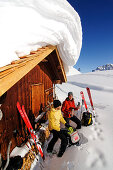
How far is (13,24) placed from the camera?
1.95 metres

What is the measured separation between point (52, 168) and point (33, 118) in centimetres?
210

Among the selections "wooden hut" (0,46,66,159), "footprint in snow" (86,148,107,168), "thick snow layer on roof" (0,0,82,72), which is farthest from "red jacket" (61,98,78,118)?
"thick snow layer on roof" (0,0,82,72)

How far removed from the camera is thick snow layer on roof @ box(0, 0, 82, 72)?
5.86 feet

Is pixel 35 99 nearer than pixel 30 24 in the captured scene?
No

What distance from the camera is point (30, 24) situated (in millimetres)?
2254

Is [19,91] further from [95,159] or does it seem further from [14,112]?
[95,159]

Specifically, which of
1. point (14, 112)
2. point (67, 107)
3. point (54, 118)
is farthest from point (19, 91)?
point (67, 107)

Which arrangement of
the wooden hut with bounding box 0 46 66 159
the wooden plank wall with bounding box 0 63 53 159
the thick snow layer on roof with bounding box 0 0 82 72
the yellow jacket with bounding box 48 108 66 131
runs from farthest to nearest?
the yellow jacket with bounding box 48 108 66 131 → the wooden plank wall with bounding box 0 63 53 159 → the thick snow layer on roof with bounding box 0 0 82 72 → the wooden hut with bounding box 0 46 66 159

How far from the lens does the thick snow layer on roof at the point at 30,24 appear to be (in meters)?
1.79

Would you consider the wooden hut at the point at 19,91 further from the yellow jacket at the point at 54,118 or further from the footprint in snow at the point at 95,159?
the footprint in snow at the point at 95,159

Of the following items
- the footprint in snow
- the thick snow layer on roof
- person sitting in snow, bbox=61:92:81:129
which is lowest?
the footprint in snow

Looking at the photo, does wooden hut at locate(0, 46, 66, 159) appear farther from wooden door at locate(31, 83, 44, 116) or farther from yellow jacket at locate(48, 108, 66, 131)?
yellow jacket at locate(48, 108, 66, 131)

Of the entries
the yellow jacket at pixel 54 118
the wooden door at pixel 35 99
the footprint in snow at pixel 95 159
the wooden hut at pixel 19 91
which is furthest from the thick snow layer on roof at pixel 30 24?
the footprint in snow at pixel 95 159

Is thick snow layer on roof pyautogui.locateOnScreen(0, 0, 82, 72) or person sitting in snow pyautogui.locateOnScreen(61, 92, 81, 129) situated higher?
thick snow layer on roof pyautogui.locateOnScreen(0, 0, 82, 72)
